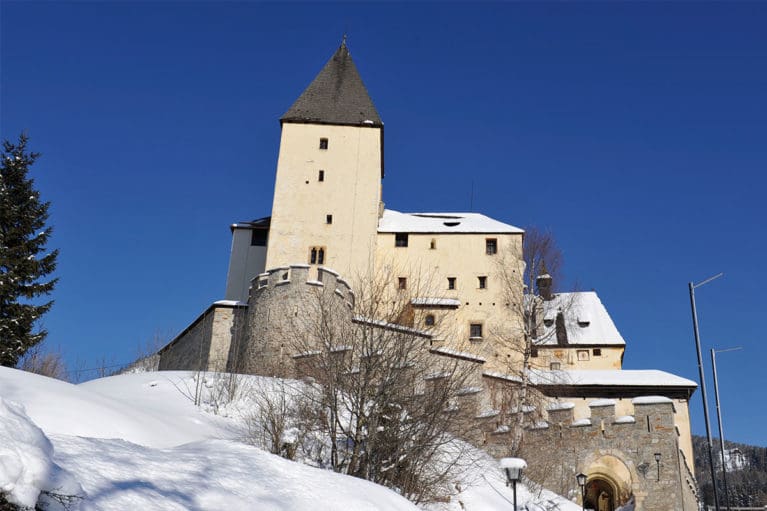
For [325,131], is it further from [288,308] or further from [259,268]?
[288,308]

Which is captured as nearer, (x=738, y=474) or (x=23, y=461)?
(x=23, y=461)

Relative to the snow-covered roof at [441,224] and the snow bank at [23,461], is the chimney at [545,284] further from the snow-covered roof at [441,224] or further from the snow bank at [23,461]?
the snow bank at [23,461]

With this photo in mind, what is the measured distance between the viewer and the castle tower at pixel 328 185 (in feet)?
112

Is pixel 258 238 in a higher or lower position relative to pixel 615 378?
higher

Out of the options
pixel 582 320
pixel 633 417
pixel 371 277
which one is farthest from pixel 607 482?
pixel 582 320

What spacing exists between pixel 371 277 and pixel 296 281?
2964 millimetres

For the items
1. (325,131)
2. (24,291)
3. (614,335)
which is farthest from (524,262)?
(24,291)

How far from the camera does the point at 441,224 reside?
37.8 m

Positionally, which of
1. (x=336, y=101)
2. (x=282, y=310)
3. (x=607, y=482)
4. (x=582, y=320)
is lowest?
(x=607, y=482)

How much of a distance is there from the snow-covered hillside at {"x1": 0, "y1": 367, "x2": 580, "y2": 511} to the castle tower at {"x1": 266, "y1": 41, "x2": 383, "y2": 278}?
69.7ft

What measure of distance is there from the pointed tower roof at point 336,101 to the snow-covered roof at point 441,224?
17.3 ft

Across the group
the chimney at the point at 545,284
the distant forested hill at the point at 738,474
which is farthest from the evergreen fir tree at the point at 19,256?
the distant forested hill at the point at 738,474

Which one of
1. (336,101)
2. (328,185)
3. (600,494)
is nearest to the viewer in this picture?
(600,494)

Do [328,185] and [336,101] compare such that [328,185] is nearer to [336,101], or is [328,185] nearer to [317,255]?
[317,255]
